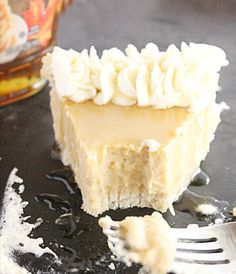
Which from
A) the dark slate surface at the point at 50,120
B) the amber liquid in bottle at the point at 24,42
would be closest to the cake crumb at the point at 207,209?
the dark slate surface at the point at 50,120

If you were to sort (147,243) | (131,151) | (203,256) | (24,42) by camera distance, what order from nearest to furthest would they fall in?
(147,243) < (203,256) < (131,151) < (24,42)

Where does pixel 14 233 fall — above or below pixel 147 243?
below

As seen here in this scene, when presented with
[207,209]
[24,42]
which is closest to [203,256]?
[207,209]

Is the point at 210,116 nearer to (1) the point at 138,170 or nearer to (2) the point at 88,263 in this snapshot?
(1) the point at 138,170

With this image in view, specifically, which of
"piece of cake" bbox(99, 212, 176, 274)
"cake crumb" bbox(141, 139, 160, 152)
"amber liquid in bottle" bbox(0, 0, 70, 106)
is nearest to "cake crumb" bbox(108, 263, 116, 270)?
"piece of cake" bbox(99, 212, 176, 274)

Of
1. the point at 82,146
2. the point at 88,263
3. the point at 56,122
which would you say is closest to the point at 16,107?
the point at 56,122

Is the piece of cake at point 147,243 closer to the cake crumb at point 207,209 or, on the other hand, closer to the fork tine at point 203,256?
the fork tine at point 203,256

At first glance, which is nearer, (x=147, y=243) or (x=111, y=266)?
(x=147, y=243)

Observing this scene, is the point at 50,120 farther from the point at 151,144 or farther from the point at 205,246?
the point at 205,246
